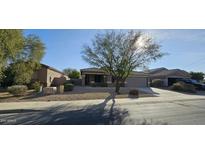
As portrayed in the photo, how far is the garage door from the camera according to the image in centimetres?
3462

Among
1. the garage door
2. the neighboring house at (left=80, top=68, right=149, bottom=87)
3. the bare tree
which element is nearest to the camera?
the bare tree

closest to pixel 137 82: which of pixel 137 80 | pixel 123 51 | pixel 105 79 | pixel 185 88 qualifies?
pixel 137 80

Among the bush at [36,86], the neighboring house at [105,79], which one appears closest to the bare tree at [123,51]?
the bush at [36,86]

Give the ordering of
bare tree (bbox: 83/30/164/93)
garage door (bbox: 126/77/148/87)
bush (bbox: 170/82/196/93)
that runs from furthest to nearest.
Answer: garage door (bbox: 126/77/148/87) → bush (bbox: 170/82/196/93) → bare tree (bbox: 83/30/164/93)

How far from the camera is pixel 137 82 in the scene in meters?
35.1

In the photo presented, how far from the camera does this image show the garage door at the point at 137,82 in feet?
114

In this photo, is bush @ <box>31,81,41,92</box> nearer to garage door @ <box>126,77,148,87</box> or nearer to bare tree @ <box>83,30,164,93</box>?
bare tree @ <box>83,30,164,93</box>

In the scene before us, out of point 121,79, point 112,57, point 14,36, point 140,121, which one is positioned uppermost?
point 14,36

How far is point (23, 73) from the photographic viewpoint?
2008 cm

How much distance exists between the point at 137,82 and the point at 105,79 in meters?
6.13

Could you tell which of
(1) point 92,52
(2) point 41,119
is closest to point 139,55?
(1) point 92,52

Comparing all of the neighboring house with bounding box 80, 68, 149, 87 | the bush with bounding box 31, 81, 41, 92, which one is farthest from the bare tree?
Result: the neighboring house with bounding box 80, 68, 149, 87

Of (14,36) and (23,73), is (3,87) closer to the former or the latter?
(23,73)

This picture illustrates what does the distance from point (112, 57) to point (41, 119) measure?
1111cm
